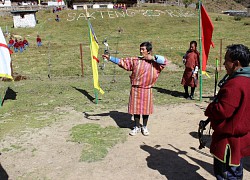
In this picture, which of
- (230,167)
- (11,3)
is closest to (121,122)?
(230,167)

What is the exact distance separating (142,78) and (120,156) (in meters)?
1.43

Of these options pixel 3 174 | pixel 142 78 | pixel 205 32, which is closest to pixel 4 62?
pixel 3 174

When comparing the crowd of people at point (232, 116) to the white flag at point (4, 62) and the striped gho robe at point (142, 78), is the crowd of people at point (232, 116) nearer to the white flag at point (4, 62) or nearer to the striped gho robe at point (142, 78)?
the striped gho robe at point (142, 78)

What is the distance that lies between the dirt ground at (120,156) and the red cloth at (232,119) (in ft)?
4.41

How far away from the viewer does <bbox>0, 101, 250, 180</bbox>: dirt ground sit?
4254 mm

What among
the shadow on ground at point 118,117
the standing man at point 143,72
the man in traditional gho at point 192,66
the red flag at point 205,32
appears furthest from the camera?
the man in traditional gho at point 192,66

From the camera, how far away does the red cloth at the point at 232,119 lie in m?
2.63

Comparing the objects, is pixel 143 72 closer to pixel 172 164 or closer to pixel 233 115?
pixel 172 164

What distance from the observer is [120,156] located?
15.8 feet

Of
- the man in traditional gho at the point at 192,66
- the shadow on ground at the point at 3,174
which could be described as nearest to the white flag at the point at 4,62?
the shadow on ground at the point at 3,174

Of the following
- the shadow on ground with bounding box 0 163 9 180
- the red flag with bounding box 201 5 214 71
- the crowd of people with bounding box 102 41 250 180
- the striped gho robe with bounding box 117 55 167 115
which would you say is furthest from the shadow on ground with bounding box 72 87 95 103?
the crowd of people with bounding box 102 41 250 180

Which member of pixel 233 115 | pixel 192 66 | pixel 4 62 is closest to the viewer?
pixel 233 115

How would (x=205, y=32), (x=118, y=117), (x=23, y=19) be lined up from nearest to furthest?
1. (x=118, y=117)
2. (x=205, y=32)
3. (x=23, y=19)

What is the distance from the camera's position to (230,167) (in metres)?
2.95
